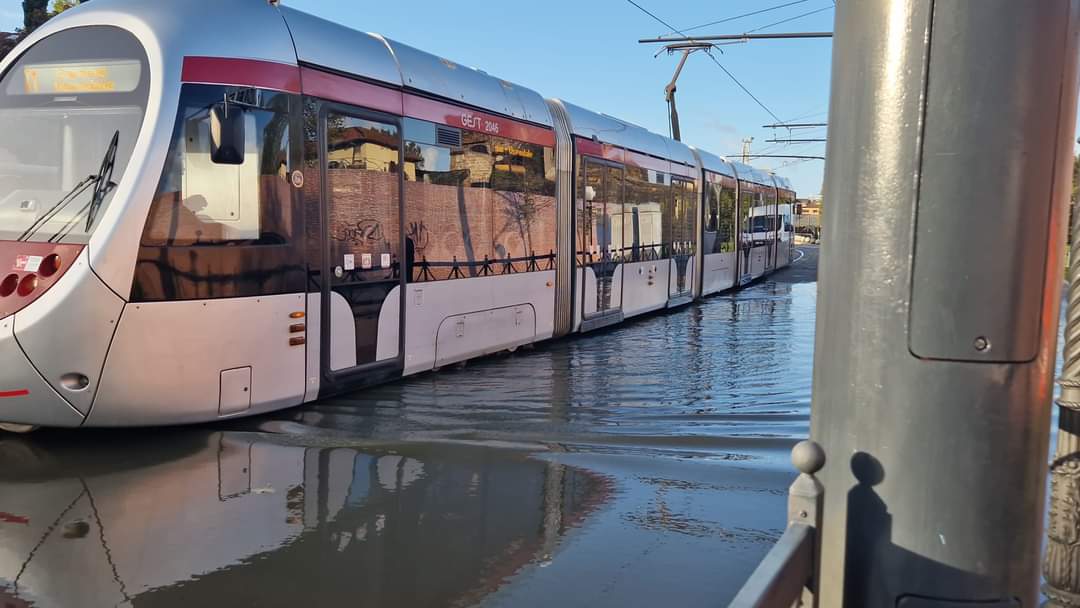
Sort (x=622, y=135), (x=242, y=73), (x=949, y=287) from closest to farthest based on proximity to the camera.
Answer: (x=949, y=287) < (x=242, y=73) < (x=622, y=135)

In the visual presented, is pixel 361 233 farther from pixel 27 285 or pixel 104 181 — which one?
pixel 27 285

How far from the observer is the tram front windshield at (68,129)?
6.15m

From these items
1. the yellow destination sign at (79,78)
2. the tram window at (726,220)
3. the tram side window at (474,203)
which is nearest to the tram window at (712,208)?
the tram window at (726,220)

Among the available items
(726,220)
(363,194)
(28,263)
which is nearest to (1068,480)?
(28,263)

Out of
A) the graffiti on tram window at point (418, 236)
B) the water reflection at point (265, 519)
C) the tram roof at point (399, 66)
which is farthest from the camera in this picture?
the graffiti on tram window at point (418, 236)

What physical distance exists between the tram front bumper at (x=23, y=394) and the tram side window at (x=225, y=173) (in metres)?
1.03

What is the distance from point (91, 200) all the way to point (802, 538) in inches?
214

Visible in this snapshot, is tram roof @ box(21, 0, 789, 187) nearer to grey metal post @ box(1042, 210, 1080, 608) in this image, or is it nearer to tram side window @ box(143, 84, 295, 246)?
tram side window @ box(143, 84, 295, 246)

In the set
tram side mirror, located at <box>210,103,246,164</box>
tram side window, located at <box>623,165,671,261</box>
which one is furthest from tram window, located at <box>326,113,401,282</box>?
tram side window, located at <box>623,165,671,261</box>

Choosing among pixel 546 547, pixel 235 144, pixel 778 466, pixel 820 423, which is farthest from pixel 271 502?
pixel 820 423

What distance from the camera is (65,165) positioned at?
6328 mm

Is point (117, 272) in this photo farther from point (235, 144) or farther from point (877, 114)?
point (877, 114)

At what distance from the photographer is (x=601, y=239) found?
13.5 m

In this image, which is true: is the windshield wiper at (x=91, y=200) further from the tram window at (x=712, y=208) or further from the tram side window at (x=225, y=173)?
the tram window at (x=712, y=208)
